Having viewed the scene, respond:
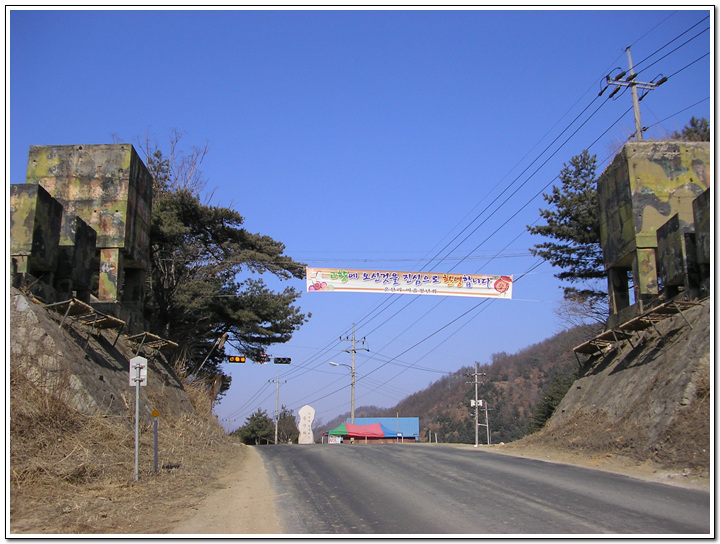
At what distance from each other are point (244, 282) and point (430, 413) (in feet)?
375

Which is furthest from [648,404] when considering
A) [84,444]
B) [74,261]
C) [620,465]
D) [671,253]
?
[74,261]

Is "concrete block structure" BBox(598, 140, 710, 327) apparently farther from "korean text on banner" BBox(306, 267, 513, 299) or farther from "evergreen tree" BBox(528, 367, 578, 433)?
"evergreen tree" BBox(528, 367, 578, 433)

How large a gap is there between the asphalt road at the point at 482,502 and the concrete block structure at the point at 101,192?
510 inches

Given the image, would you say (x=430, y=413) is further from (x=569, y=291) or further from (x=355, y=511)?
(x=355, y=511)

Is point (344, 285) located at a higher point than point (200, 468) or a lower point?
higher

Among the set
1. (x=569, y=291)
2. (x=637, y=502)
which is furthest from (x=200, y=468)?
(x=569, y=291)

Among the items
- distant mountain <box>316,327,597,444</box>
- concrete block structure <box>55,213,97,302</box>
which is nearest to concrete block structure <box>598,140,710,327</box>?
concrete block structure <box>55,213,97,302</box>

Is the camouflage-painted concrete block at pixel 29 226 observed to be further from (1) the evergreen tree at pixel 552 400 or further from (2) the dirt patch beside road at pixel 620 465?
(1) the evergreen tree at pixel 552 400

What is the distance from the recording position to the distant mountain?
3585 inches

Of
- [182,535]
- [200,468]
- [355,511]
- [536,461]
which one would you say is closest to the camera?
[182,535]

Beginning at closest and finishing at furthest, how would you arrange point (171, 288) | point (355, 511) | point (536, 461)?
point (355, 511) < point (536, 461) < point (171, 288)

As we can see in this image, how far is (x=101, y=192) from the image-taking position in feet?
78.1

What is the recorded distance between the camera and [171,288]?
104 feet

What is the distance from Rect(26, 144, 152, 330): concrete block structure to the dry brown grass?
33.4ft
